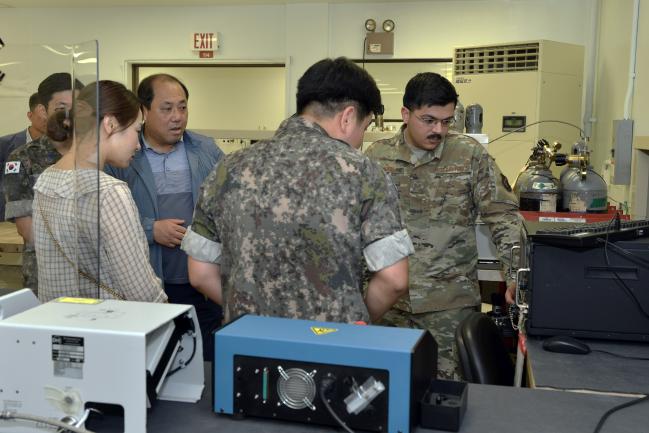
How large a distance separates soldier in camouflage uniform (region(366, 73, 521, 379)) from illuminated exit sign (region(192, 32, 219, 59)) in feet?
12.6

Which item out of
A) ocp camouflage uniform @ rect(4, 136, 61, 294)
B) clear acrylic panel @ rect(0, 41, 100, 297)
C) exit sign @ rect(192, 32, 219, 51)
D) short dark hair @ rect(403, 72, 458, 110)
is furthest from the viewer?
exit sign @ rect(192, 32, 219, 51)

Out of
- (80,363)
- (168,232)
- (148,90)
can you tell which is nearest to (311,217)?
(80,363)

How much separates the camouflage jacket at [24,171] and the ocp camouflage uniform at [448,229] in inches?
51.4

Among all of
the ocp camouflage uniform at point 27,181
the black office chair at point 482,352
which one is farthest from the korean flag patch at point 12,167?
the black office chair at point 482,352

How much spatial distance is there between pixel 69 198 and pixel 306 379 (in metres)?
0.74

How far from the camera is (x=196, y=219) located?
1.57m

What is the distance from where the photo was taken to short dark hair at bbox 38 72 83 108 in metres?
1.50

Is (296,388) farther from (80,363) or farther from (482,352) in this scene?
(482,352)

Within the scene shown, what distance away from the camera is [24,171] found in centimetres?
158

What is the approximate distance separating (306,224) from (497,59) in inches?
129

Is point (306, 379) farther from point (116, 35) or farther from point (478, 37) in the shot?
point (116, 35)

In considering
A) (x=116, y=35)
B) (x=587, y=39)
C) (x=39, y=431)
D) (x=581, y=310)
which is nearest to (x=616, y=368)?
(x=581, y=310)

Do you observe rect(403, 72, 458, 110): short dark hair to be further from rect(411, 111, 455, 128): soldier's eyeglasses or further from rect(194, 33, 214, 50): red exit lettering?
rect(194, 33, 214, 50): red exit lettering

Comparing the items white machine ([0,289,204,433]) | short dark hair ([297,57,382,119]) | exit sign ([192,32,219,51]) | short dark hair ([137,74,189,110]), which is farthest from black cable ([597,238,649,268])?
exit sign ([192,32,219,51])
